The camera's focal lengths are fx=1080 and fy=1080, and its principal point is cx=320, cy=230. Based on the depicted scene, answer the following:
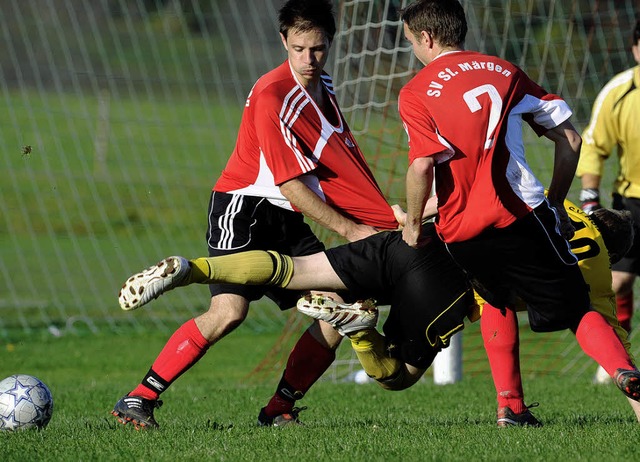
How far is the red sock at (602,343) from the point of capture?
16.6 ft

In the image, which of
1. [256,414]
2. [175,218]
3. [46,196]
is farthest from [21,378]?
[46,196]

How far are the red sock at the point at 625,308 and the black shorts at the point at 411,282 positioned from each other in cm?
321

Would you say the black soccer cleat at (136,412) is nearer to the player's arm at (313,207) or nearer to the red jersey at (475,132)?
the player's arm at (313,207)

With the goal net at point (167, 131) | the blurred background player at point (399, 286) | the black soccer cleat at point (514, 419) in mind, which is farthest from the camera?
the goal net at point (167, 131)

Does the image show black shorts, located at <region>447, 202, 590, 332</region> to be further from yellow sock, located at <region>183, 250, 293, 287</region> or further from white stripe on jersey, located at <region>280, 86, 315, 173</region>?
white stripe on jersey, located at <region>280, 86, 315, 173</region>

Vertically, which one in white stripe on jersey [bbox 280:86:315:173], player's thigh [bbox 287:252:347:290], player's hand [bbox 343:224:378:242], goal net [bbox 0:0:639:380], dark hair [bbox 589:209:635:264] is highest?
white stripe on jersey [bbox 280:86:315:173]

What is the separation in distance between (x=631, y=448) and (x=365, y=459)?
1.15 metres

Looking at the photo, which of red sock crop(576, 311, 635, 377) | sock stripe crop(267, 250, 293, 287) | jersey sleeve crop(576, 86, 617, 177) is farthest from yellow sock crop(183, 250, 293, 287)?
jersey sleeve crop(576, 86, 617, 177)

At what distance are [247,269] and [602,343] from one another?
1.75 metres

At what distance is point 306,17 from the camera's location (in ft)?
18.5

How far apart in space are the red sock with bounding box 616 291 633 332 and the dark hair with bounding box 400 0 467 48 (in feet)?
12.8

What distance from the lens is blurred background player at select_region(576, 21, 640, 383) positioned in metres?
7.93

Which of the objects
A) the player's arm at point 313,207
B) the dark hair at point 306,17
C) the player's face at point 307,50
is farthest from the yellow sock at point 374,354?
the dark hair at point 306,17

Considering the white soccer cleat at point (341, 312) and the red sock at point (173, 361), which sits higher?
the white soccer cleat at point (341, 312)
